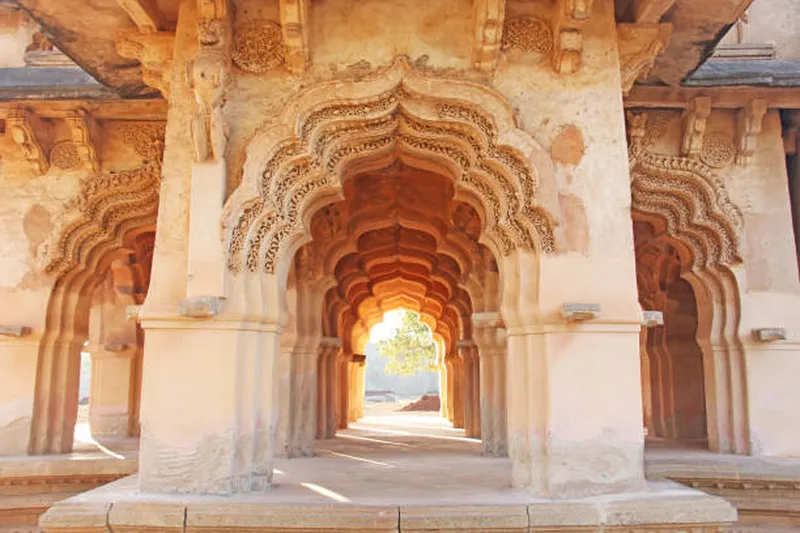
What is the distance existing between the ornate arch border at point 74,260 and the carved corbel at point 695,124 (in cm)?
649

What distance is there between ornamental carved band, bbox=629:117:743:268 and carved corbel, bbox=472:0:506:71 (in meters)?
3.16

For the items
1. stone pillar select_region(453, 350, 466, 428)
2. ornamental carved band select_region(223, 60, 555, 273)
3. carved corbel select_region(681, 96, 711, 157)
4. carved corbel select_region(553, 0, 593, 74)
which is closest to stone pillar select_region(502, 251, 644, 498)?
ornamental carved band select_region(223, 60, 555, 273)

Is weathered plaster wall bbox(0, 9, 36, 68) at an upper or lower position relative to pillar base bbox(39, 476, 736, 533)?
upper

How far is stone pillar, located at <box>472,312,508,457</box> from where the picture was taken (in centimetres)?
959

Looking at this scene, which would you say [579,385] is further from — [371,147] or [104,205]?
[104,205]

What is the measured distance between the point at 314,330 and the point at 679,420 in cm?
606

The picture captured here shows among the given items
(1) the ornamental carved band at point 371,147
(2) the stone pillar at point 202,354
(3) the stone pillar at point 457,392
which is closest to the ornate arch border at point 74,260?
(2) the stone pillar at point 202,354

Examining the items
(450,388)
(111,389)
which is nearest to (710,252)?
(111,389)

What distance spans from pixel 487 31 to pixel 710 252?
4.38 m

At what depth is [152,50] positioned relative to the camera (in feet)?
21.2

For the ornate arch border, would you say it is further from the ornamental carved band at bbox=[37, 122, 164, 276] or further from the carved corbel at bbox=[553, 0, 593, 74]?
the carved corbel at bbox=[553, 0, 593, 74]

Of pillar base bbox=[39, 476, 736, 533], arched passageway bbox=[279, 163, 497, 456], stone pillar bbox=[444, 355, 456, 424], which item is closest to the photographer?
pillar base bbox=[39, 476, 736, 533]

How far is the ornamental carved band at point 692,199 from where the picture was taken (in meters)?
8.23

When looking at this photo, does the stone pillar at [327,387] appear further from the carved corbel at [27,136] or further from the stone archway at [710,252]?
the stone archway at [710,252]
